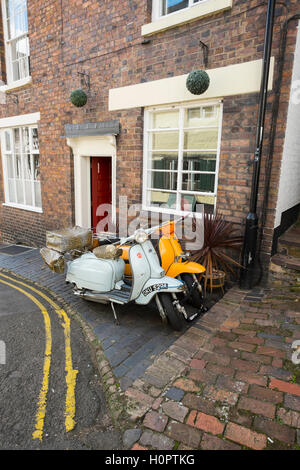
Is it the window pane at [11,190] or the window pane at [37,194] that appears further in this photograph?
the window pane at [11,190]

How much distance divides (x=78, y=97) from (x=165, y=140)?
7.88ft

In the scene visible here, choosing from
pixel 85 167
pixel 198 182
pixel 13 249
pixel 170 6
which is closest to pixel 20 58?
pixel 85 167

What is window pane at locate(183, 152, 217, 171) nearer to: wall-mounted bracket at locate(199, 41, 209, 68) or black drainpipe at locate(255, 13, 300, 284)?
black drainpipe at locate(255, 13, 300, 284)

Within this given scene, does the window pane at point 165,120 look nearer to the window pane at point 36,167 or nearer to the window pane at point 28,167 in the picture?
the window pane at point 36,167

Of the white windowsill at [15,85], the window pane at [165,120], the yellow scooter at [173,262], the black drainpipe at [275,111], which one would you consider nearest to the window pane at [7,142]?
the white windowsill at [15,85]

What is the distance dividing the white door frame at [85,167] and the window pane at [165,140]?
3.64 ft

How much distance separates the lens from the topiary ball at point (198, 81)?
4672mm

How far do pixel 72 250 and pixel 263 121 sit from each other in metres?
3.61

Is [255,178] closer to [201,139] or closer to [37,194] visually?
[201,139]

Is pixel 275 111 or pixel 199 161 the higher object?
pixel 275 111

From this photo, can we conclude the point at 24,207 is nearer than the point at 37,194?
No

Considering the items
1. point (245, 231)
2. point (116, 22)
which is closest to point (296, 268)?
point (245, 231)

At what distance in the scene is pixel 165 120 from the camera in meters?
5.80
